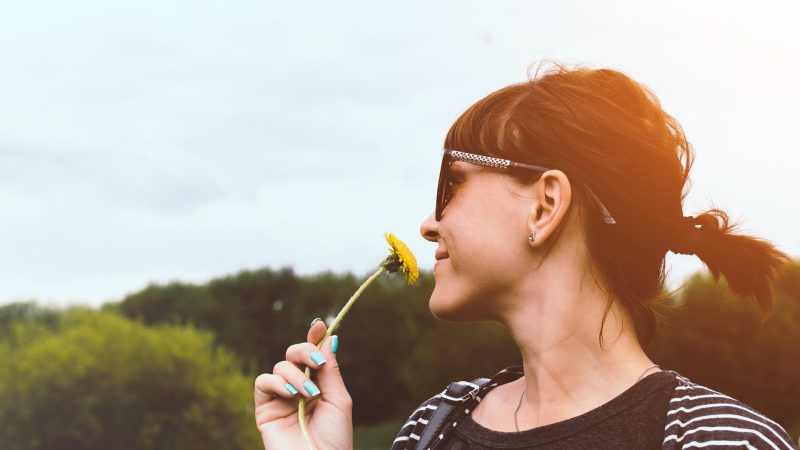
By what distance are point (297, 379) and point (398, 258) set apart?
51cm

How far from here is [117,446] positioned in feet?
82.6

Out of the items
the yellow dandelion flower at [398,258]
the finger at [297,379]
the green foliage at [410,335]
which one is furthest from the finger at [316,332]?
the green foliage at [410,335]

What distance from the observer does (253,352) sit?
32312mm

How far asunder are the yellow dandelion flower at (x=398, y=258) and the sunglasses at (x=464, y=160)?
160mm

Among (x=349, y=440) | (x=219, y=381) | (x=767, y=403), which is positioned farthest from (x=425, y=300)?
(x=349, y=440)

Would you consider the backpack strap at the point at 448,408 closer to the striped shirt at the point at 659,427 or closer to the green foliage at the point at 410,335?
the striped shirt at the point at 659,427

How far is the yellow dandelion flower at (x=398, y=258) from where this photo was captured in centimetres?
306

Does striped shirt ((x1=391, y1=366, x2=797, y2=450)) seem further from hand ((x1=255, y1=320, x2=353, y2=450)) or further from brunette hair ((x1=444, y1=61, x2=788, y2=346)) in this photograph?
hand ((x1=255, y1=320, x2=353, y2=450))

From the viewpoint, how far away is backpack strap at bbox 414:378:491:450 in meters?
2.97

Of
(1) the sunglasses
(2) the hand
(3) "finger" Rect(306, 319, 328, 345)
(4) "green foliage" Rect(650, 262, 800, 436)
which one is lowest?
(4) "green foliage" Rect(650, 262, 800, 436)

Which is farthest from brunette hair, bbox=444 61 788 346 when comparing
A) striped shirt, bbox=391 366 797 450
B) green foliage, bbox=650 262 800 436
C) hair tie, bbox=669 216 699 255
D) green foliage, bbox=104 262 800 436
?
green foliage, bbox=650 262 800 436

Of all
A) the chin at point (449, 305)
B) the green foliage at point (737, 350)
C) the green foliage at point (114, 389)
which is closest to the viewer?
the chin at point (449, 305)

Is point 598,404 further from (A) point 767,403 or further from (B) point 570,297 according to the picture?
(A) point 767,403

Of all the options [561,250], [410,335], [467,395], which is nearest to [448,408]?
[467,395]
